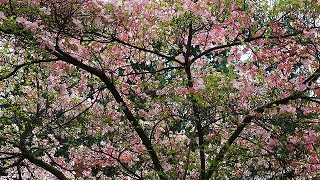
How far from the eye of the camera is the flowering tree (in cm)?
432

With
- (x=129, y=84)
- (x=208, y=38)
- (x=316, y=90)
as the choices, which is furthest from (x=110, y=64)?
(x=316, y=90)

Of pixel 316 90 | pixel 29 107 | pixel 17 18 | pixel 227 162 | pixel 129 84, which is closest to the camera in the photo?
pixel 17 18

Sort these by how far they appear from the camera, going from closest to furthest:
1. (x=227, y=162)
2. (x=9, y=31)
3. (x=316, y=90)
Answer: (x=9, y=31) → (x=316, y=90) → (x=227, y=162)

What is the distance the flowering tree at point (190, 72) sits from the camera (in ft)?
14.2

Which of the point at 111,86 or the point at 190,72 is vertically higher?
the point at 190,72

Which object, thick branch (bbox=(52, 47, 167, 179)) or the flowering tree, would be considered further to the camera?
thick branch (bbox=(52, 47, 167, 179))

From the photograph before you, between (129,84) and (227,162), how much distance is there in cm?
216

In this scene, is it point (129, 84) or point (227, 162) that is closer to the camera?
point (227, 162)

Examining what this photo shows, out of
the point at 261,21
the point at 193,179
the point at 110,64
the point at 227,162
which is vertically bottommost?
the point at 227,162

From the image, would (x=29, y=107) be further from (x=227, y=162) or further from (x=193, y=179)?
(x=227, y=162)

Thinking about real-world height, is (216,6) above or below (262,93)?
above

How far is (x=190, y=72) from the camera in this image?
5.61 metres

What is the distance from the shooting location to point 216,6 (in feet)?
15.8

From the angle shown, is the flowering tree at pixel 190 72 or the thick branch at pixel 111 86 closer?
the flowering tree at pixel 190 72
